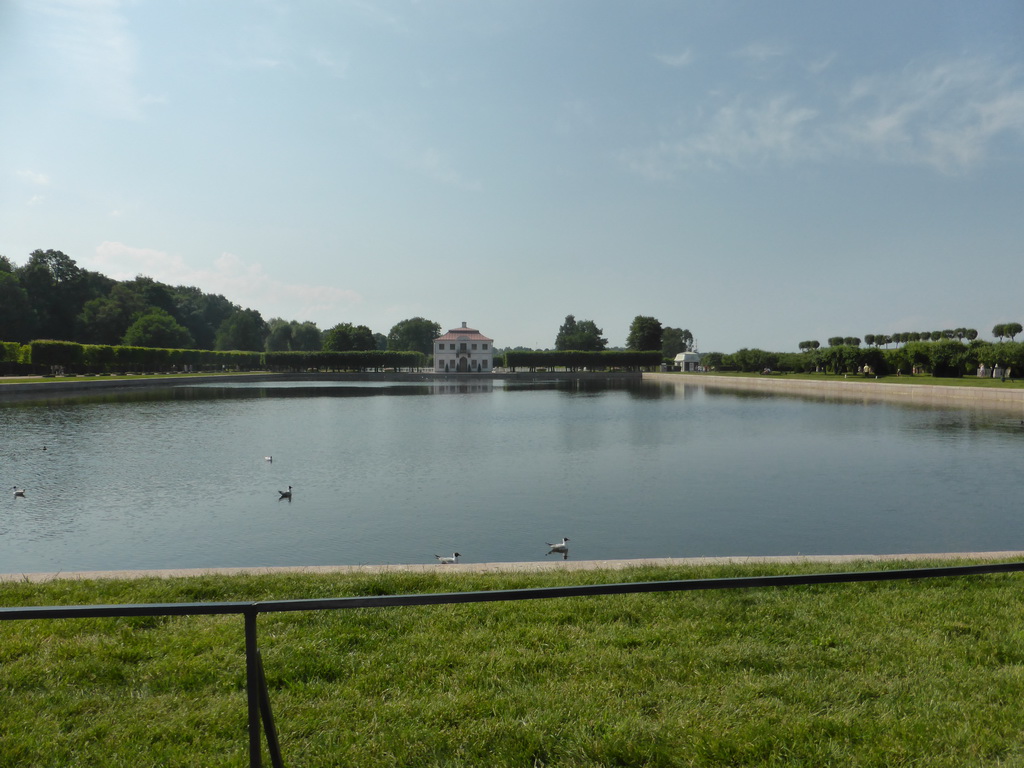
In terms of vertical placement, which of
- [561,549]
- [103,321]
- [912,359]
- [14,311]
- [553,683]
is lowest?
[561,549]

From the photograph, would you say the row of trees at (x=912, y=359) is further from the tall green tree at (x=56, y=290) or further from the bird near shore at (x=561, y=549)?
the tall green tree at (x=56, y=290)

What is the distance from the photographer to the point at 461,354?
86812 millimetres

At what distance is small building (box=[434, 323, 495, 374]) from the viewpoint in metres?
86.7

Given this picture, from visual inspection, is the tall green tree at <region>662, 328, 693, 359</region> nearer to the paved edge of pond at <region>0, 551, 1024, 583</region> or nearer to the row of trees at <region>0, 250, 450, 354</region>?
the row of trees at <region>0, 250, 450, 354</region>

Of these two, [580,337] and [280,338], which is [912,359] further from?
[280,338]

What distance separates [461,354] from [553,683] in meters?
84.0

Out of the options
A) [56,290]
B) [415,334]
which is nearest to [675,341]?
[415,334]

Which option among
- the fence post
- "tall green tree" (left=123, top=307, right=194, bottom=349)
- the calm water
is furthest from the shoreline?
"tall green tree" (left=123, top=307, right=194, bottom=349)

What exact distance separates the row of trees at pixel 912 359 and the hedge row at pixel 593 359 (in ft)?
48.0

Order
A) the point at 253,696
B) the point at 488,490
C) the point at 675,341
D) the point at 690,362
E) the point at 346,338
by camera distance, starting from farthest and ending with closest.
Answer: the point at 675,341 → the point at 690,362 → the point at 346,338 → the point at 488,490 → the point at 253,696

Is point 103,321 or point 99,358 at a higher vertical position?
point 103,321

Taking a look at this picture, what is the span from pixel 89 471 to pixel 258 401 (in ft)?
75.5

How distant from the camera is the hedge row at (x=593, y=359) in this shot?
83.8m

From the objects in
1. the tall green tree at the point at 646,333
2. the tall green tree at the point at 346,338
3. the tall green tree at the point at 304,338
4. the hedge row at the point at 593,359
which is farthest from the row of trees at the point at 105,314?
the tall green tree at the point at 646,333
